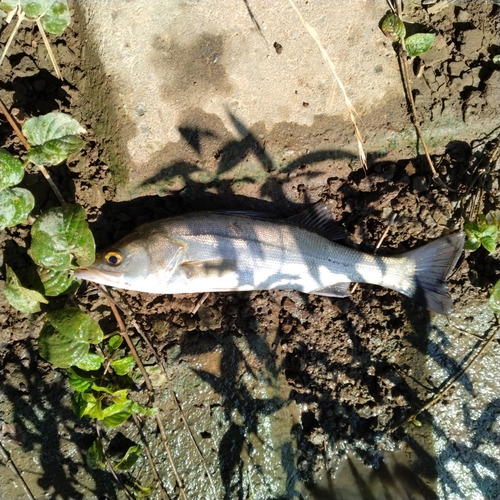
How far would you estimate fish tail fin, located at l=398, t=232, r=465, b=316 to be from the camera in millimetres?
4195

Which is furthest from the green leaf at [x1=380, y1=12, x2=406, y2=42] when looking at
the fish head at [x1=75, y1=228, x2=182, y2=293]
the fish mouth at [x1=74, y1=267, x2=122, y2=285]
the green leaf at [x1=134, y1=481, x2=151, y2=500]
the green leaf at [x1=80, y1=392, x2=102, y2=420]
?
the green leaf at [x1=134, y1=481, x2=151, y2=500]

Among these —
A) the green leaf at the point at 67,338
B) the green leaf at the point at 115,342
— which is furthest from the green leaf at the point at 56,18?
the green leaf at the point at 115,342

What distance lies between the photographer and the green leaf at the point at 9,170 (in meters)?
3.53

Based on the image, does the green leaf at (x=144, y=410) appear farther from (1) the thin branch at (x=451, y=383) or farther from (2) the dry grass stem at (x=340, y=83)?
(2) the dry grass stem at (x=340, y=83)

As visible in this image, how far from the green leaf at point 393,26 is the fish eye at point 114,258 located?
299 cm

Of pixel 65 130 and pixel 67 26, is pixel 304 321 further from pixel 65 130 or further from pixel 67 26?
pixel 67 26

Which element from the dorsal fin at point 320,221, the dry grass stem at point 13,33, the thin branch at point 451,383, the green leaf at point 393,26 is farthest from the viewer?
the thin branch at point 451,383

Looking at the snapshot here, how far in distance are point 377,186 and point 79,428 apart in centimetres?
344

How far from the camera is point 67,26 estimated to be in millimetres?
3900

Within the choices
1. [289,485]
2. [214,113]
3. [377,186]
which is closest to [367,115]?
[377,186]

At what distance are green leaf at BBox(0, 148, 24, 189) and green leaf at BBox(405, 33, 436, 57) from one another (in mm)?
3370

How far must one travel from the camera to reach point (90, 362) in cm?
387

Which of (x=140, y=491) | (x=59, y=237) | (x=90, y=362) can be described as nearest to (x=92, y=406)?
(x=90, y=362)

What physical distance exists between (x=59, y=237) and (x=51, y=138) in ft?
2.54
